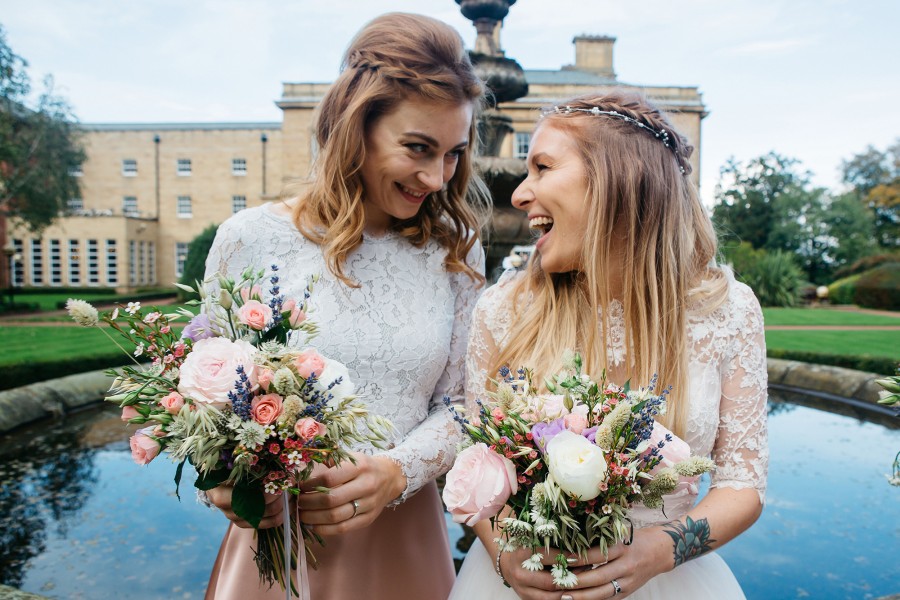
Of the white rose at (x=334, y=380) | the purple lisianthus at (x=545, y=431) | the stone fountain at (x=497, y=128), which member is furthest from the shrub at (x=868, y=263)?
the white rose at (x=334, y=380)

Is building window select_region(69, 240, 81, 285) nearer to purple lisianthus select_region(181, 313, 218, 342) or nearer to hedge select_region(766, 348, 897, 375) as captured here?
hedge select_region(766, 348, 897, 375)

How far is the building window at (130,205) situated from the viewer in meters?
43.3

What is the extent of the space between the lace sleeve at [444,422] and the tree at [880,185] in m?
39.8

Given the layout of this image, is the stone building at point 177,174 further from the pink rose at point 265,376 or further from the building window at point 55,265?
the pink rose at point 265,376

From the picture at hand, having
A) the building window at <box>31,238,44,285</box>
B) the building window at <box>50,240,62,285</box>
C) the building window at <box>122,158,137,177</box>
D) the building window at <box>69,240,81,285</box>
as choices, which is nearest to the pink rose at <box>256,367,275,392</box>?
the building window at <box>69,240,81,285</box>

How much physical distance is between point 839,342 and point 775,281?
42.6ft

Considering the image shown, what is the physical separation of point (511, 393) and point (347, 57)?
1.49 m

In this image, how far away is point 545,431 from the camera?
1.47 meters

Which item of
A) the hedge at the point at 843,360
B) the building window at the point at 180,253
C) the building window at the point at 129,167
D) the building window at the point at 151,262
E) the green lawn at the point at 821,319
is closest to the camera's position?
the hedge at the point at 843,360

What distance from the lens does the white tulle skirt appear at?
2045 mm

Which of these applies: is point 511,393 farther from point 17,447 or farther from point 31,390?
point 31,390

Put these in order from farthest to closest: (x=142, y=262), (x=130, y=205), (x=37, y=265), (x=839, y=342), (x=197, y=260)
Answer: (x=130, y=205) < (x=142, y=262) < (x=37, y=265) < (x=197, y=260) < (x=839, y=342)

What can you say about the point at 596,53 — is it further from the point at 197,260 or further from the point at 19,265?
the point at 19,265

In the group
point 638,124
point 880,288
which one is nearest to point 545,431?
point 638,124
